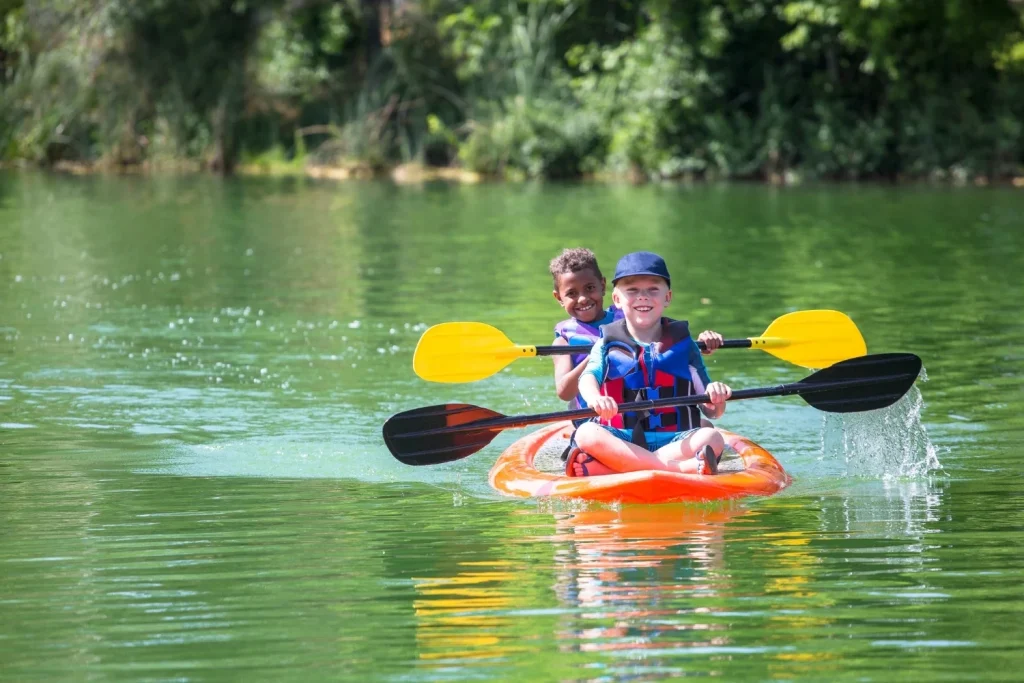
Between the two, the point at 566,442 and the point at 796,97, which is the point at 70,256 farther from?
the point at 796,97

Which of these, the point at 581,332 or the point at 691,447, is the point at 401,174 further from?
the point at 691,447

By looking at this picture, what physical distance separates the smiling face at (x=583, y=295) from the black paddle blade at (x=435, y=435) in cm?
70

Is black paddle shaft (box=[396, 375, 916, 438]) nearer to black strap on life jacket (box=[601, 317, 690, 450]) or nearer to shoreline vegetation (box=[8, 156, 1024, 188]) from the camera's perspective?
black strap on life jacket (box=[601, 317, 690, 450])

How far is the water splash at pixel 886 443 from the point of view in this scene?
306 inches

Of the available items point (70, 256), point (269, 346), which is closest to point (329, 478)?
point (269, 346)

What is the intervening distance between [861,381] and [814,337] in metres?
0.53

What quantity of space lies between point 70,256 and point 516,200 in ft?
33.4

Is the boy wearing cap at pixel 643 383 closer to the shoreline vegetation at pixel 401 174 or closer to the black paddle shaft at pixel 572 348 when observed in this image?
the black paddle shaft at pixel 572 348

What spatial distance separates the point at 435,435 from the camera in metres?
7.61

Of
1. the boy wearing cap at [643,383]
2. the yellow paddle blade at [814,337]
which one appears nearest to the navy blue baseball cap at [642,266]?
the boy wearing cap at [643,383]

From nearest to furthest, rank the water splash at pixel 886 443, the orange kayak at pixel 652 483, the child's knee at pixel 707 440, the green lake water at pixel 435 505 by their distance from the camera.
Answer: the green lake water at pixel 435 505
the orange kayak at pixel 652 483
the child's knee at pixel 707 440
the water splash at pixel 886 443

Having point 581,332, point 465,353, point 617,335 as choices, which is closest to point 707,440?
point 617,335

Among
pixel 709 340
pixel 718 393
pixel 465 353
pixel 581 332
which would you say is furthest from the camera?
pixel 465 353

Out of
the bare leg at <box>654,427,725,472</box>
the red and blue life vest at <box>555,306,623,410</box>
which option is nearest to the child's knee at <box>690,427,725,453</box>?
the bare leg at <box>654,427,725,472</box>
